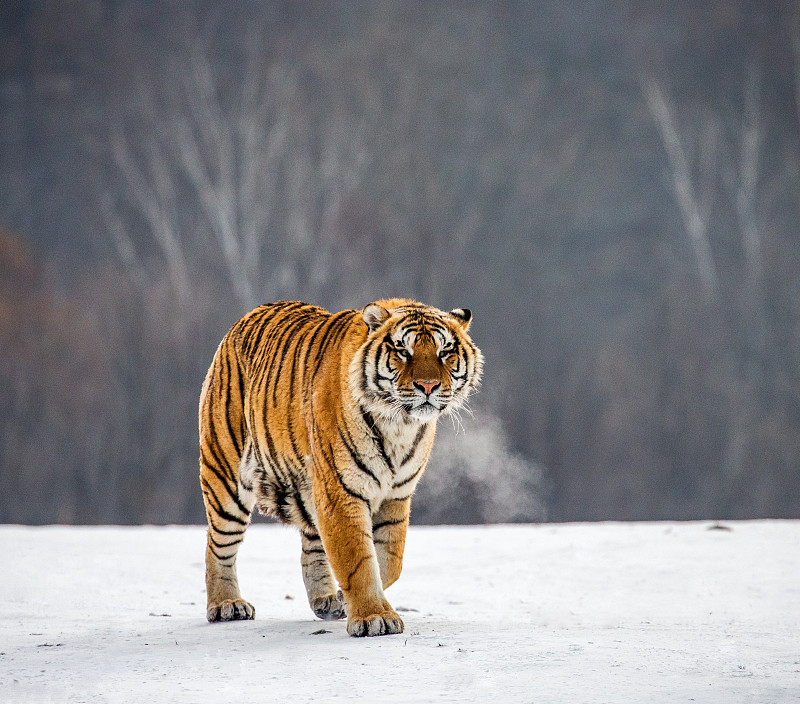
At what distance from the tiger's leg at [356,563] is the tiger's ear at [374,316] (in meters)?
0.61

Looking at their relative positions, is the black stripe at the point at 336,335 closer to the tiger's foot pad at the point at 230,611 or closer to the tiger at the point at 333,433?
the tiger at the point at 333,433

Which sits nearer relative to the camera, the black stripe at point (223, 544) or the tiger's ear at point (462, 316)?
the tiger's ear at point (462, 316)

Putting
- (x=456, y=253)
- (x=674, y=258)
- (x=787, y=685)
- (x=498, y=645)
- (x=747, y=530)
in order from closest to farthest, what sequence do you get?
(x=787, y=685)
(x=498, y=645)
(x=747, y=530)
(x=456, y=253)
(x=674, y=258)

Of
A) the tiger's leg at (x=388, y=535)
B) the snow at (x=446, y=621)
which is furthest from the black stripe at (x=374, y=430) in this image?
the snow at (x=446, y=621)

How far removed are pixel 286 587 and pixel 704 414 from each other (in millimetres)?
19318

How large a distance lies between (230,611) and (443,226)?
23.8m

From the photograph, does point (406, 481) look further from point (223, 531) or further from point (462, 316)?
point (223, 531)

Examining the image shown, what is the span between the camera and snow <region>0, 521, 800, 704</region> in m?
3.71

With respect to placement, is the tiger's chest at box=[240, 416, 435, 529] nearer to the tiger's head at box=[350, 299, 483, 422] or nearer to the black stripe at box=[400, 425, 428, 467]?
the black stripe at box=[400, 425, 428, 467]

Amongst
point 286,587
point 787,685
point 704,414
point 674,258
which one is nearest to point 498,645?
point 787,685

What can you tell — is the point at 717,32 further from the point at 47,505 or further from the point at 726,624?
the point at 726,624

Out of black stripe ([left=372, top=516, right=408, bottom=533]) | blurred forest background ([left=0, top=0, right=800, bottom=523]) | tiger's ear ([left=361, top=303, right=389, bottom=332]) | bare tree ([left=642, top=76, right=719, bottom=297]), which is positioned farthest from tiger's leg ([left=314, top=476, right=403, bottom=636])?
bare tree ([left=642, top=76, right=719, bottom=297])

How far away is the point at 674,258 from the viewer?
1232 inches

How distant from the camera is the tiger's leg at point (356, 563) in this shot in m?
4.37
